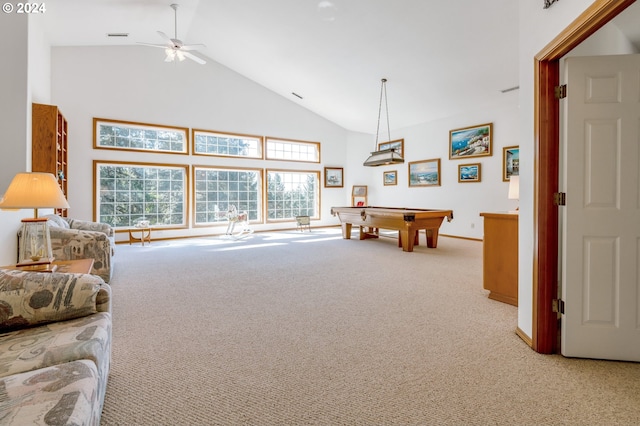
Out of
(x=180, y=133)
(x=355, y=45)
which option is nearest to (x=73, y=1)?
(x=180, y=133)

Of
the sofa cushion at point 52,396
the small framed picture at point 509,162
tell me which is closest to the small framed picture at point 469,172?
the small framed picture at point 509,162

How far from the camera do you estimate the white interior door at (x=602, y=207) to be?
194cm

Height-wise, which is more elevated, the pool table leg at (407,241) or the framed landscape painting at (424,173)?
the framed landscape painting at (424,173)

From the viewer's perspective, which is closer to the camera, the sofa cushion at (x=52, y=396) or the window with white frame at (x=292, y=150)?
the sofa cushion at (x=52, y=396)

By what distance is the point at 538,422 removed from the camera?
56.1 inches

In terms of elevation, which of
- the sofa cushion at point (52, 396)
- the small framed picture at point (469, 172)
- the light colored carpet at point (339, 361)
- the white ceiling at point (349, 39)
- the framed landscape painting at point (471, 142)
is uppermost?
the white ceiling at point (349, 39)

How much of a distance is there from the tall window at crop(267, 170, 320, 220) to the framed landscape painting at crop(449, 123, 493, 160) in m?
4.07

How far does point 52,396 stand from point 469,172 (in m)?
7.91

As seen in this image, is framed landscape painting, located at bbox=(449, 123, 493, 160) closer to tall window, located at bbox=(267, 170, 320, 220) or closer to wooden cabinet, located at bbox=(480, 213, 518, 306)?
tall window, located at bbox=(267, 170, 320, 220)

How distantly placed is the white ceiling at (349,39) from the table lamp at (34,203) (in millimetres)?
4574

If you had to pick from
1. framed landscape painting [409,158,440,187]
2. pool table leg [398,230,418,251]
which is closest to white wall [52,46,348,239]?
framed landscape painting [409,158,440,187]

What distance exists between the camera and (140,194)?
23.9ft

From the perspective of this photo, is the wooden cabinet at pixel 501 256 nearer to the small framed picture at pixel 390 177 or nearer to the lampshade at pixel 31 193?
the lampshade at pixel 31 193

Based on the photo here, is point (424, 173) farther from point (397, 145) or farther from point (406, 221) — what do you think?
point (406, 221)
